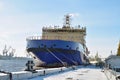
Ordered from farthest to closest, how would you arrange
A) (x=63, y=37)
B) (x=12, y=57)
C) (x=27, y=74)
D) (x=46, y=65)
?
1. (x=12, y=57)
2. (x=63, y=37)
3. (x=46, y=65)
4. (x=27, y=74)

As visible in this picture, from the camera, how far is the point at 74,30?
42812mm

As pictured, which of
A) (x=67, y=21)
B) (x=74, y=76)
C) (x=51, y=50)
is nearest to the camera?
(x=74, y=76)

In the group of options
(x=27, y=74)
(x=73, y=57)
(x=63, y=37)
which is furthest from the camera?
(x=63, y=37)

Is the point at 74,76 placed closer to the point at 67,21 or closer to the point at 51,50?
the point at 51,50

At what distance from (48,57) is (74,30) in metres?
11.2

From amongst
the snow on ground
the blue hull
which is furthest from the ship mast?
the snow on ground

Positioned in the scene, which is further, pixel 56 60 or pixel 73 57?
pixel 73 57

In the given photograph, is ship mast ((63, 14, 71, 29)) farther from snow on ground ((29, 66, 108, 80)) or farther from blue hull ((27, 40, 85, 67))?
snow on ground ((29, 66, 108, 80))

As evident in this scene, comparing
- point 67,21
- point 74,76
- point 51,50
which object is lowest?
point 74,76

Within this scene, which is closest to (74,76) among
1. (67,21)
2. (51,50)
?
(51,50)

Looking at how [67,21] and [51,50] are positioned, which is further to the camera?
[67,21]

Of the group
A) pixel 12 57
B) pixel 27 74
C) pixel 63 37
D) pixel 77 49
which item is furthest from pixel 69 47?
pixel 12 57

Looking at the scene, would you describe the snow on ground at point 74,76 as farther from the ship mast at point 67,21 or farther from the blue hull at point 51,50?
the ship mast at point 67,21

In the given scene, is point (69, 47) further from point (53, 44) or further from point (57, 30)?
point (57, 30)
